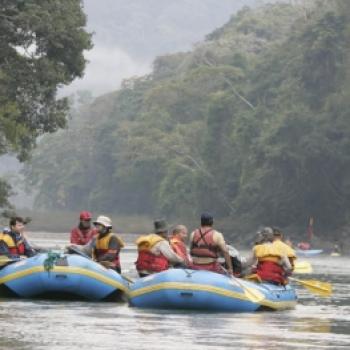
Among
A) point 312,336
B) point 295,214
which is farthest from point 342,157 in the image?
point 312,336

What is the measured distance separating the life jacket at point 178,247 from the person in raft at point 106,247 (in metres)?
0.91

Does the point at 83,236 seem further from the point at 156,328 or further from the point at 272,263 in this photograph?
the point at 156,328

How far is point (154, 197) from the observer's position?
4936 inches

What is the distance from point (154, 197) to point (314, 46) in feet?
148

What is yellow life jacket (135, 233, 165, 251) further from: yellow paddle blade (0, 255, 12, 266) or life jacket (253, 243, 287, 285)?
yellow paddle blade (0, 255, 12, 266)

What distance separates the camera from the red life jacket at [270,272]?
24.0m

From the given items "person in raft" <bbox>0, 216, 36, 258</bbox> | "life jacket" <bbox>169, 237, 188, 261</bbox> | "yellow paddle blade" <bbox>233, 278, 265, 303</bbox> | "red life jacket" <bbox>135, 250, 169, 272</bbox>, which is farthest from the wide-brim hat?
"person in raft" <bbox>0, 216, 36, 258</bbox>

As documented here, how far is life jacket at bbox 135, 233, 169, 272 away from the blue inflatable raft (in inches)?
39.9

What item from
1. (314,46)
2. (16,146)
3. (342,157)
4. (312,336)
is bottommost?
(312,336)

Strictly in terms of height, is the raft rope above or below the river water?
above

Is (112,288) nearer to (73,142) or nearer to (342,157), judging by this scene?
(342,157)

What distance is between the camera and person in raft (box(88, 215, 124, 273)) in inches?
957

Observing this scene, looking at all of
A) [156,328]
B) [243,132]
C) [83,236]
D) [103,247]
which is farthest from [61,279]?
[243,132]

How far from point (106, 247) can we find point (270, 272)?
2906 mm
